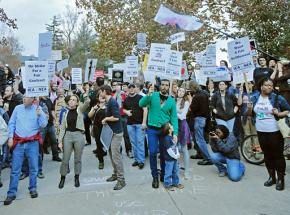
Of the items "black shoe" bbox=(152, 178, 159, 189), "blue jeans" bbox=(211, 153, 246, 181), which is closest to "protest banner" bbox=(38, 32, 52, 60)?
→ "black shoe" bbox=(152, 178, 159, 189)

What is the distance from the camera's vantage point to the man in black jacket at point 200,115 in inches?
332

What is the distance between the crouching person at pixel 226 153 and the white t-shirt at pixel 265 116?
0.86 metres

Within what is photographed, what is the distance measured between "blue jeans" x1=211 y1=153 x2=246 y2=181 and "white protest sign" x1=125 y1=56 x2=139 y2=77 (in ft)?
18.2

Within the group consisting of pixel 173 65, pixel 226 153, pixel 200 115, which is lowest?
pixel 226 153

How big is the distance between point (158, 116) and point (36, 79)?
2205 mm

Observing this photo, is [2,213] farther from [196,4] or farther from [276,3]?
[196,4]

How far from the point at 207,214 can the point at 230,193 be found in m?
1.08

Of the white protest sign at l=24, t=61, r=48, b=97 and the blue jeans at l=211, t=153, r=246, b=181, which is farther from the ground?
the white protest sign at l=24, t=61, r=48, b=97

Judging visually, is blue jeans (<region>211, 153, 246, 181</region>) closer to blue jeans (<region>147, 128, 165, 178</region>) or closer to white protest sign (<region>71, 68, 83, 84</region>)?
blue jeans (<region>147, 128, 165, 178</region>)

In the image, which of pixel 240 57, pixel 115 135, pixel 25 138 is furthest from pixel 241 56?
pixel 25 138

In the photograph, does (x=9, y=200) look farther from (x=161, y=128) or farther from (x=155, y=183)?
(x=161, y=128)

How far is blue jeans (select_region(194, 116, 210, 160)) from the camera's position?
841cm

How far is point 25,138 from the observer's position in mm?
6594

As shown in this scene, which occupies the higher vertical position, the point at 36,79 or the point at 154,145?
the point at 36,79
